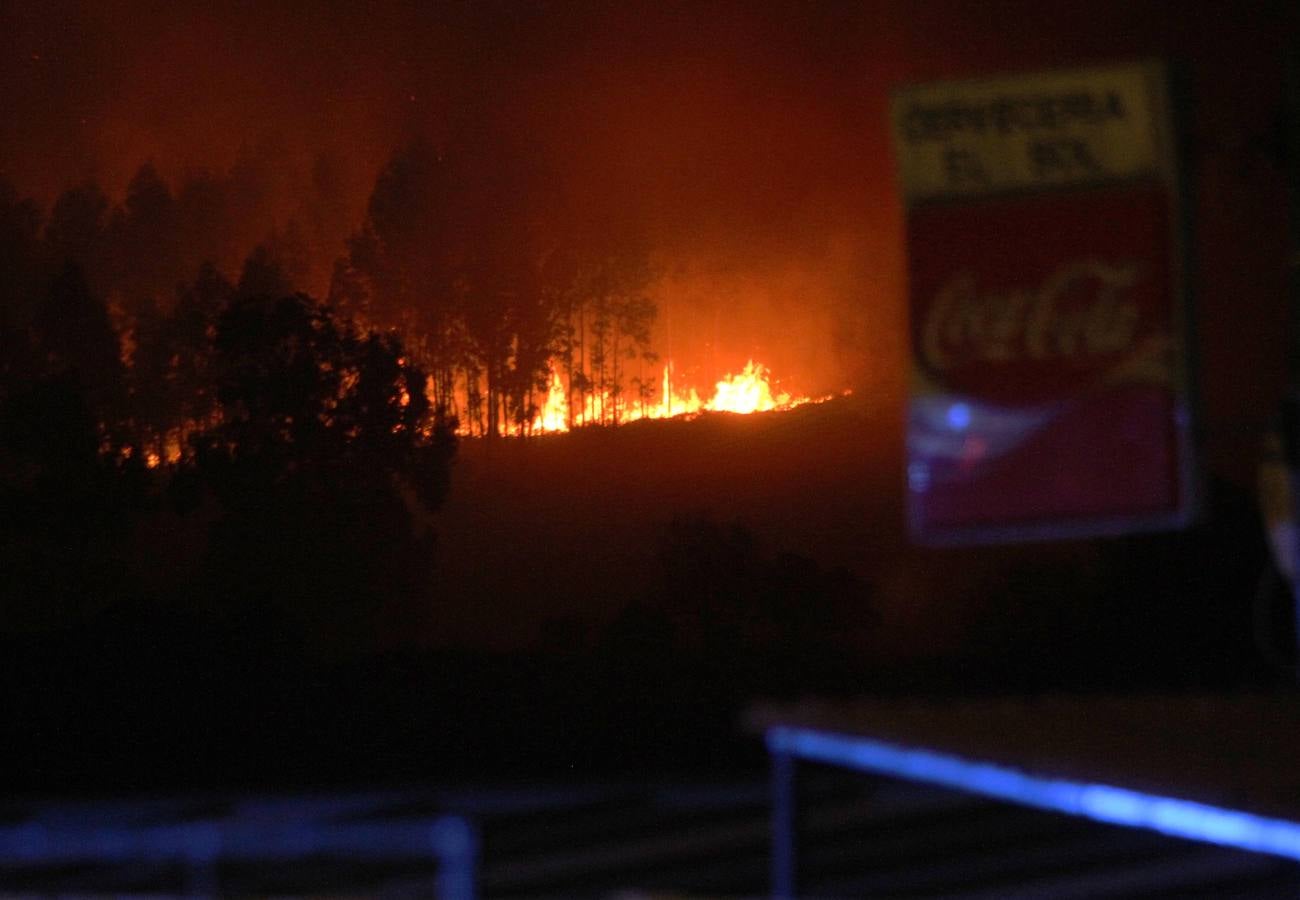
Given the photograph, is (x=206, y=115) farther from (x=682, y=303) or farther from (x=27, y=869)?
(x=27, y=869)

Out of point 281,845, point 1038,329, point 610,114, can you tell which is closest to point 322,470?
point 610,114

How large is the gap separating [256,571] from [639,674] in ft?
7.71

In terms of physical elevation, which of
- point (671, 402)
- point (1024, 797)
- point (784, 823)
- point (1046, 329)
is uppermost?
point (671, 402)

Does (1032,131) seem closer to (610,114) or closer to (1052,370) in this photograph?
(1052,370)

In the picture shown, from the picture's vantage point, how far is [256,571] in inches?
349

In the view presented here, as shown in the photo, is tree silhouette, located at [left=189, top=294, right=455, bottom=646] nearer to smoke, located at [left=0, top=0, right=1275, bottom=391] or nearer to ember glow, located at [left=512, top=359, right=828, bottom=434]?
smoke, located at [left=0, top=0, right=1275, bottom=391]

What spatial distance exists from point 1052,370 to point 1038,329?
0.39ft

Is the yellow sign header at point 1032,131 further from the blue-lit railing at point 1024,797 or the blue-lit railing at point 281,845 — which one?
the blue-lit railing at point 281,845

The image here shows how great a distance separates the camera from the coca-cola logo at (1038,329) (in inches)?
158

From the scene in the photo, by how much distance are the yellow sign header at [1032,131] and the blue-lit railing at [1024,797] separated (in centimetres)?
154

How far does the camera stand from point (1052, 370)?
4.04 metres

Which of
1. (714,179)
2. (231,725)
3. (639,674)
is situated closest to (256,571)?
(231,725)

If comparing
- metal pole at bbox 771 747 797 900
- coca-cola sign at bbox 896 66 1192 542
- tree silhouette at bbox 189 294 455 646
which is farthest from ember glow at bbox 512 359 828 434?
metal pole at bbox 771 747 797 900

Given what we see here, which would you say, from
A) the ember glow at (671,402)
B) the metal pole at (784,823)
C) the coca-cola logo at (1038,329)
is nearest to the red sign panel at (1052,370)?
the coca-cola logo at (1038,329)
